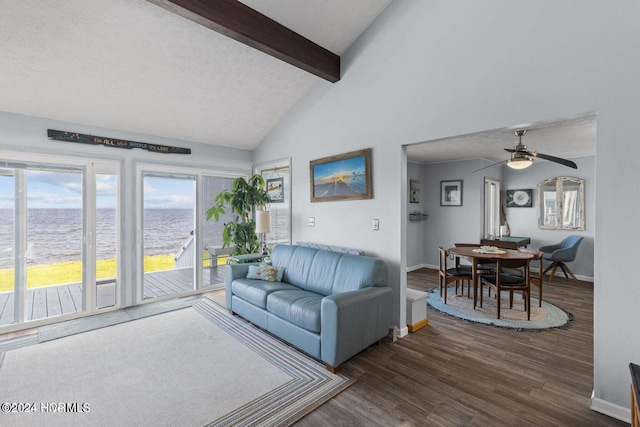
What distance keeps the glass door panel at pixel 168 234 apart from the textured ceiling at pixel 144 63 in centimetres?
83

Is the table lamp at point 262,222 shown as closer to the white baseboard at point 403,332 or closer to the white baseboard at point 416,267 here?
the white baseboard at point 403,332

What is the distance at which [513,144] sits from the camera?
15.9 ft

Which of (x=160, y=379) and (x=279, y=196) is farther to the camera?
(x=279, y=196)


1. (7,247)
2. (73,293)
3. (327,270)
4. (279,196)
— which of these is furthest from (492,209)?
(7,247)

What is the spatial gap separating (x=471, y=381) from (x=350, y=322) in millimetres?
1086

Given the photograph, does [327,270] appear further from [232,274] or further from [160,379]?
[160,379]

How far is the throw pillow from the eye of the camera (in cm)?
376

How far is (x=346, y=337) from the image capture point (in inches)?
99.7

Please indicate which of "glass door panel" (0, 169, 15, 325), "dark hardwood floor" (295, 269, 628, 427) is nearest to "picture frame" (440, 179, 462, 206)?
"dark hardwood floor" (295, 269, 628, 427)

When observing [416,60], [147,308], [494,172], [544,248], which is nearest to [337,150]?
[416,60]

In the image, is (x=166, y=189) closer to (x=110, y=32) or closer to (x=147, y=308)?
(x=147, y=308)

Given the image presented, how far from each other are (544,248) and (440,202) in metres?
2.20

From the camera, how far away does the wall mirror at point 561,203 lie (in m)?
5.74

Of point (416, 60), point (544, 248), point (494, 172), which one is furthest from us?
point (494, 172)
